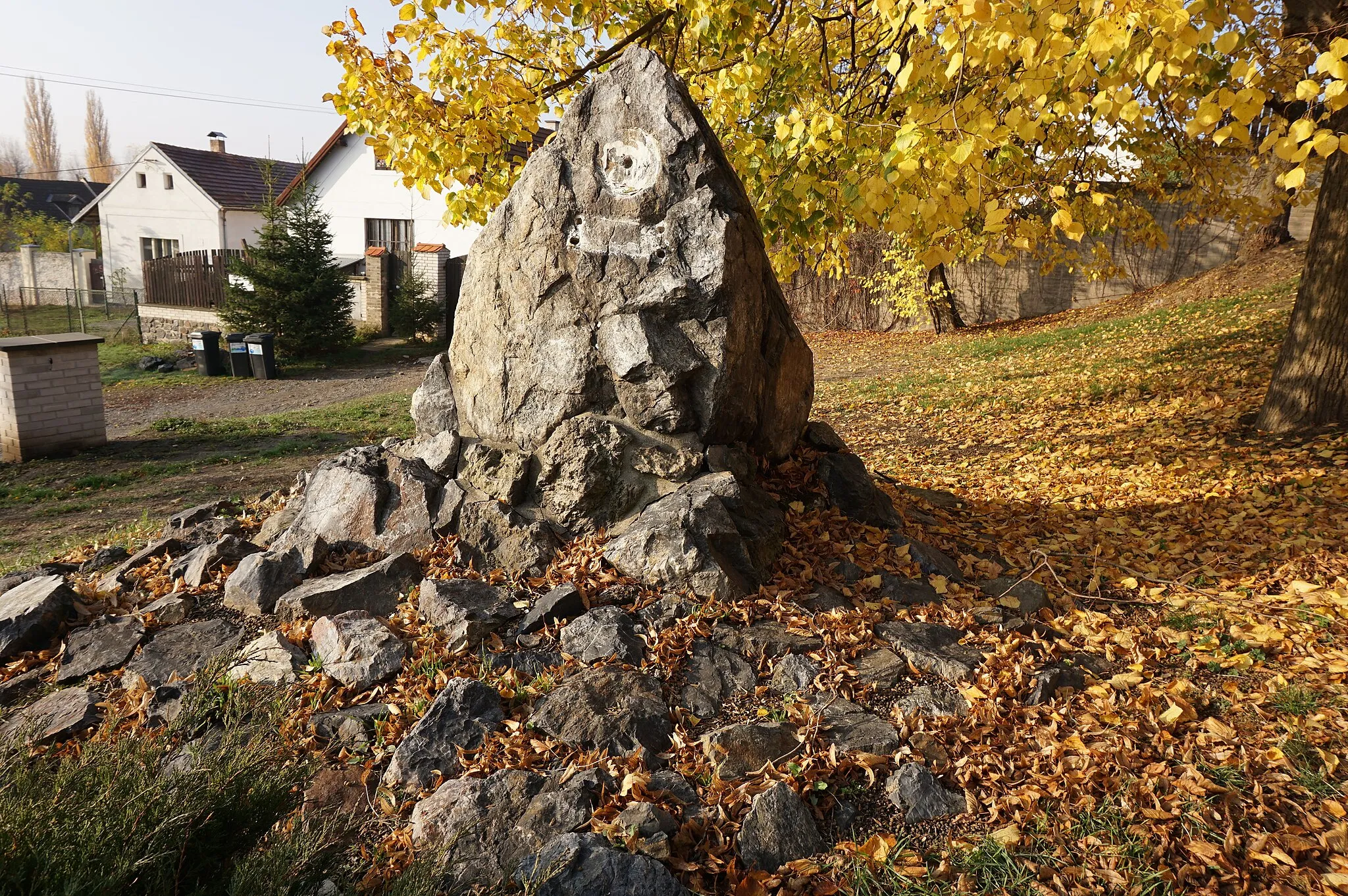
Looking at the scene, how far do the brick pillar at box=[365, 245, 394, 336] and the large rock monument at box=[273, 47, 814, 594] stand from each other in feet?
53.7

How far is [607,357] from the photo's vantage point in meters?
4.76

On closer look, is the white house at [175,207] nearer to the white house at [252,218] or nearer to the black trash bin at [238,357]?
the white house at [252,218]

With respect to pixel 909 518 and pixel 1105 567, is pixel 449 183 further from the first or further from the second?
pixel 1105 567

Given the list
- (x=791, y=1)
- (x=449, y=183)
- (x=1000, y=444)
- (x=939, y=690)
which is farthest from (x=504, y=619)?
(x=1000, y=444)

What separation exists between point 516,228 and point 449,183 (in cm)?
252

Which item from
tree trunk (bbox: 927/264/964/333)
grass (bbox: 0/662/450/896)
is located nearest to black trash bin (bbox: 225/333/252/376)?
tree trunk (bbox: 927/264/964/333)

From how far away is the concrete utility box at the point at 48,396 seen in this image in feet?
30.5

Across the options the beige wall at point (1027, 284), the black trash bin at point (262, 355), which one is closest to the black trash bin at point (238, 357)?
the black trash bin at point (262, 355)

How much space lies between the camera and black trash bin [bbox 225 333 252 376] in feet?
52.5

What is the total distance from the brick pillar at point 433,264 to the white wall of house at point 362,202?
2.09m

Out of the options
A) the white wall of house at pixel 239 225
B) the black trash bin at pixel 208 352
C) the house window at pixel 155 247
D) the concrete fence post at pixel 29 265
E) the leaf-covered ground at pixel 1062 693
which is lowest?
the leaf-covered ground at pixel 1062 693

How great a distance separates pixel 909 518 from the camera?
5.79 m

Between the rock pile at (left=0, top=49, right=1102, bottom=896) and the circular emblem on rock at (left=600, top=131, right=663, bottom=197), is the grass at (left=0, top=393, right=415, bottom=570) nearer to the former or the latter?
the rock pile at (left=0, top=49, right=1102, bottom=896)

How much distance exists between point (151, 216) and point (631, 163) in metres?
29.3
